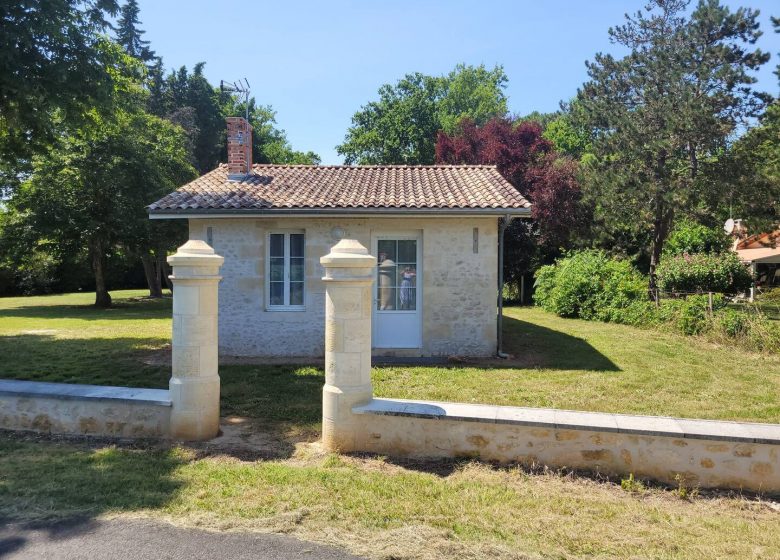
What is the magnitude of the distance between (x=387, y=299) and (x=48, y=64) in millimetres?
7208

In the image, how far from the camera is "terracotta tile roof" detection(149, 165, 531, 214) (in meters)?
10.2

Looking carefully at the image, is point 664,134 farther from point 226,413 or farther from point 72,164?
point 72,164

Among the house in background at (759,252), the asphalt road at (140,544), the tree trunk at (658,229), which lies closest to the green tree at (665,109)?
the tree trunk at (658,229)

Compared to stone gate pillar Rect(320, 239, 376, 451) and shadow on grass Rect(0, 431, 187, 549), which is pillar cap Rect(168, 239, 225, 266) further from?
Result: shadow on grass Rect(0, 431, 187, 549)

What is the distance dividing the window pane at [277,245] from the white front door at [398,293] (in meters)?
1.88

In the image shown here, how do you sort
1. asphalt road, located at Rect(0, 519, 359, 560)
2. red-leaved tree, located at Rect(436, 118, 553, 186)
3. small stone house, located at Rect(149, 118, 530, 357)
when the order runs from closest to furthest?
asphalt road, located at Rect(0, 519, 359, 560) < small stone house, located at Rect(149, 118, 530, 357) < red-leaved tree, located at Rect(436, 118, 553, 186)

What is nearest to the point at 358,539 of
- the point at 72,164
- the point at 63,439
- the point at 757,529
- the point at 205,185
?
the point at 757,529

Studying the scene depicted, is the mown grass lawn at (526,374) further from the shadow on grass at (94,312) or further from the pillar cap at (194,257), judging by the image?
the shadow on grass at (94,312)

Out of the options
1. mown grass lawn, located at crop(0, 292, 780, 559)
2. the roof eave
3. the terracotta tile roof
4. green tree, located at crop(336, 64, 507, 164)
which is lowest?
mown grass lawn, located at crop(0, 292, 780, 559)

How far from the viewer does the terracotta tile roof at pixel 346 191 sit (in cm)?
1022

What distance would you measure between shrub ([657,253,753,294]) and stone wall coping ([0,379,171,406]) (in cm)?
1727

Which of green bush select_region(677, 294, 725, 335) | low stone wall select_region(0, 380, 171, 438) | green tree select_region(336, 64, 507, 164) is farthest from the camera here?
green tree select_region(336, 64, 507, 164)

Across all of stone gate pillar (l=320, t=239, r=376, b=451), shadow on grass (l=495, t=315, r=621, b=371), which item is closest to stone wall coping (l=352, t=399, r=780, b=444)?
stone gate pillar (l=320, t=239, r=376, b=451)

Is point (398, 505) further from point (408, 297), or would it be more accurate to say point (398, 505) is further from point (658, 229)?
point (658, 229)
